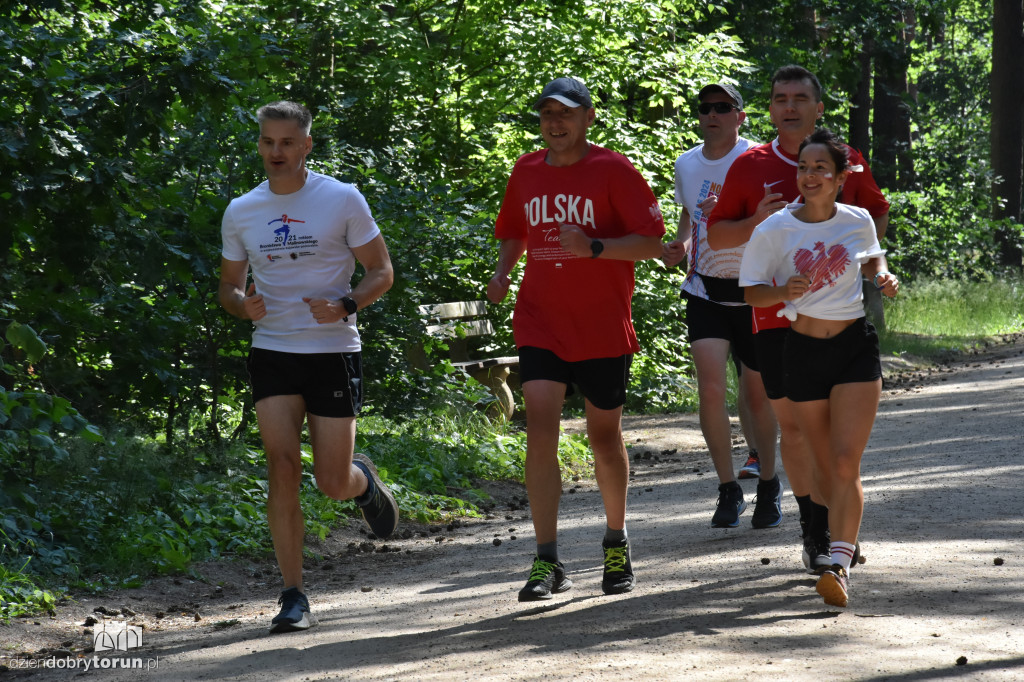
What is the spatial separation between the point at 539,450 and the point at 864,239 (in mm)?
1743

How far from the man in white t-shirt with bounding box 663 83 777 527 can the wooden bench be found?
4316 millimetres

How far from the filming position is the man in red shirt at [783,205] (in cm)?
564

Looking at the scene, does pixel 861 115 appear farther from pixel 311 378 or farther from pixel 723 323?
pixel 311 378

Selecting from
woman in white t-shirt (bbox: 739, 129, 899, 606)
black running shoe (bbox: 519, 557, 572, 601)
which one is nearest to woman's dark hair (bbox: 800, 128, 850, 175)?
woman in white t-shirt (bbox: 739, 129, 899, 606)

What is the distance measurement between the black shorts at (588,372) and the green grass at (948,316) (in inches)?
548

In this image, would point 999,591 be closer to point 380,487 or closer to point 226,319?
point 380,487

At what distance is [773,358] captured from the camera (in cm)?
573

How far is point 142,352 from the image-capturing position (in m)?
7.85

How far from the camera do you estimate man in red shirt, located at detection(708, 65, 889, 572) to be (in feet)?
18.5

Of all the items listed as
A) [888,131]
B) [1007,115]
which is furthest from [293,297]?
[1007,115]

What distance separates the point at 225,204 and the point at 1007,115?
1029 inches

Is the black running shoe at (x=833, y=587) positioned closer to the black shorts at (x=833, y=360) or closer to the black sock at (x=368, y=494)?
the black shorts at (x=833, y=360)

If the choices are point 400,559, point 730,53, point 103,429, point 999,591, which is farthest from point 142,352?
point 730,53

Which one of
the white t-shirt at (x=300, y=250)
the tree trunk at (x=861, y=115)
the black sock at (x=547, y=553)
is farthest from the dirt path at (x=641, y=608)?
the tree trunk at (x=861, y=115)
